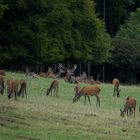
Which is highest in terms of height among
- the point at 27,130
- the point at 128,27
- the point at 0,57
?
the point at 128,27

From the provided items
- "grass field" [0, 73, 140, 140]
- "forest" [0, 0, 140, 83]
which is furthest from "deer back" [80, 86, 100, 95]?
"forest" [0, 0, 140, 83]

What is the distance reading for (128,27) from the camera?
81.4m

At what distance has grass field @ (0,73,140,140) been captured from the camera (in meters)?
19.6

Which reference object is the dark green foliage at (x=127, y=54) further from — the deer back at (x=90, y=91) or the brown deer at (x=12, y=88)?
the brown deer at (x=12, y=88)

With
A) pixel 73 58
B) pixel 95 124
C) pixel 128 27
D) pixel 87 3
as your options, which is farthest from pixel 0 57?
pixel 128 27

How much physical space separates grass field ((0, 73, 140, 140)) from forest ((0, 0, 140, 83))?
14441 mm

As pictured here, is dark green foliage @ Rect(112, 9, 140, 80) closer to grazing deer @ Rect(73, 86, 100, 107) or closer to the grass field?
the grass field

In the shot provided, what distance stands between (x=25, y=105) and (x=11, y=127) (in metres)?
6.54

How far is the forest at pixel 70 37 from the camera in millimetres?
55500

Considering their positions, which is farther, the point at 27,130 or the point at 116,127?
the point at 116,127

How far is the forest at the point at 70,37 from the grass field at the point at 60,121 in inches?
569

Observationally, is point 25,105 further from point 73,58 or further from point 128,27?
point 128,27

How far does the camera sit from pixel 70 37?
209 ft

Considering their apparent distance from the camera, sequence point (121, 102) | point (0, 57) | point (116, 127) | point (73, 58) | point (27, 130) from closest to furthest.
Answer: point (27, 130), point (116, 127), point (121, 102), point (0, 57), point (73, 58)
